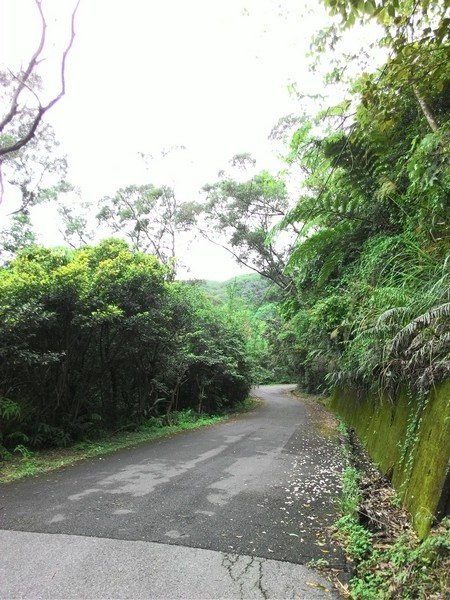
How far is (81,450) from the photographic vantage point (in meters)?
8.61

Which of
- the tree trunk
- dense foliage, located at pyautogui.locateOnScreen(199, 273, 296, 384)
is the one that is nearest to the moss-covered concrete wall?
the tree trunk

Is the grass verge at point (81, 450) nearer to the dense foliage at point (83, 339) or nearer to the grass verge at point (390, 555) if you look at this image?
the dense foliage at point (83, 339)

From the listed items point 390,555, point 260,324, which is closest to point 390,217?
point 390,555

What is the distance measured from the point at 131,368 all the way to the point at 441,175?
32.1 ft

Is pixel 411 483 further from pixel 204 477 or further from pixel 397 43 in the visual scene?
pixel 397 43

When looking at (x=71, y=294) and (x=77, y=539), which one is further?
(x=71, y=294)

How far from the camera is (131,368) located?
12156mm

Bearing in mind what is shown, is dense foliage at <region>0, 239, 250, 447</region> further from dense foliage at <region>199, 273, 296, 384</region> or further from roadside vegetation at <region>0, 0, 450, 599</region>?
dense foliage at <region>199, 273, 296, 384</region>

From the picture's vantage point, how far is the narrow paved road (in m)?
3.09

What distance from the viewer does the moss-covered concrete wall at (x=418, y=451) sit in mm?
3301

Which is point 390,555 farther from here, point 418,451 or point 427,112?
point 427,112

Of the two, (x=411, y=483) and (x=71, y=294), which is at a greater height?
(x=71, y=294)

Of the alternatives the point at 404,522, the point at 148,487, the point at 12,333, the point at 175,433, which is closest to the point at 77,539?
the point at 148,487

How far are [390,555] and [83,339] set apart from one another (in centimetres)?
761
